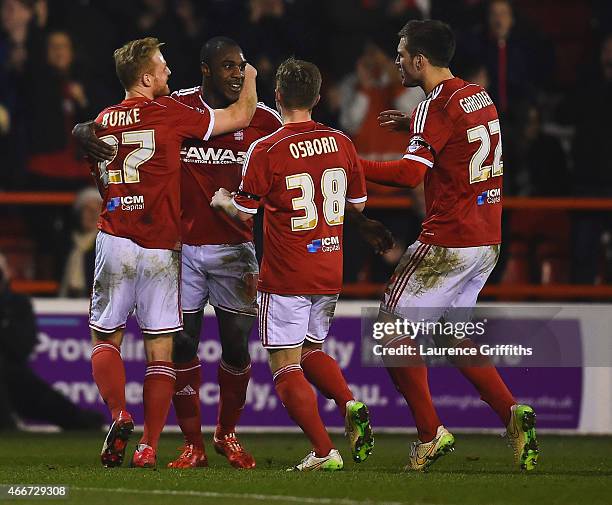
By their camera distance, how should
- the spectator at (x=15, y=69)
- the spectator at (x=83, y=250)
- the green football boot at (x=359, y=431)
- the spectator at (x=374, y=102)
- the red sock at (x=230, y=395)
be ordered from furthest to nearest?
the spectator at (x=15, y=69)
the spectator at (x=374, y=102)
the spectator at (x=83, y=250)
the red sock at (x=230, y=395)
the green football boot at (x=359, y=431)

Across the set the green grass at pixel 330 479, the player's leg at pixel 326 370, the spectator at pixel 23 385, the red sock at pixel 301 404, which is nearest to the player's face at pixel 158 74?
the player's leg at pixel 326 370

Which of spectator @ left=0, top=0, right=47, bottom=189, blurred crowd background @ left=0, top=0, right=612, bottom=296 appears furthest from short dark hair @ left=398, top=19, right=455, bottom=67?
spectator @ left=0, top=0, right=47, bottom=189

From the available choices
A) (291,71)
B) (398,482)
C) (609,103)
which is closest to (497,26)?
(609,103)

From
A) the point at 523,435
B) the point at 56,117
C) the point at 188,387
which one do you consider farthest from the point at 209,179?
the point at 56,117

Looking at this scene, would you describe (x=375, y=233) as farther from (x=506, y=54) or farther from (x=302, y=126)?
(x=506, y=54)

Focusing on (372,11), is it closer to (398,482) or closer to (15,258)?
(15,258)

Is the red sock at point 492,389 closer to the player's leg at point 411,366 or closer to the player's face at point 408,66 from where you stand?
the player's leg at point 411,366

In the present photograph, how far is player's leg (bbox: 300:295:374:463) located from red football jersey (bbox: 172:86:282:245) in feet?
2.54

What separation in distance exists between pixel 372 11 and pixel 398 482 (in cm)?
687

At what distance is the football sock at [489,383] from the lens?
772 centimetres

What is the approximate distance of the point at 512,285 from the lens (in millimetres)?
11742

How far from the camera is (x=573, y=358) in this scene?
11.1 metres

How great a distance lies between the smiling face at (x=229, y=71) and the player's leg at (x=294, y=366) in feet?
4.09

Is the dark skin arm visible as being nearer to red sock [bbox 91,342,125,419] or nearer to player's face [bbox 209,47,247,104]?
player's face [bbox 209,47,247,104]
